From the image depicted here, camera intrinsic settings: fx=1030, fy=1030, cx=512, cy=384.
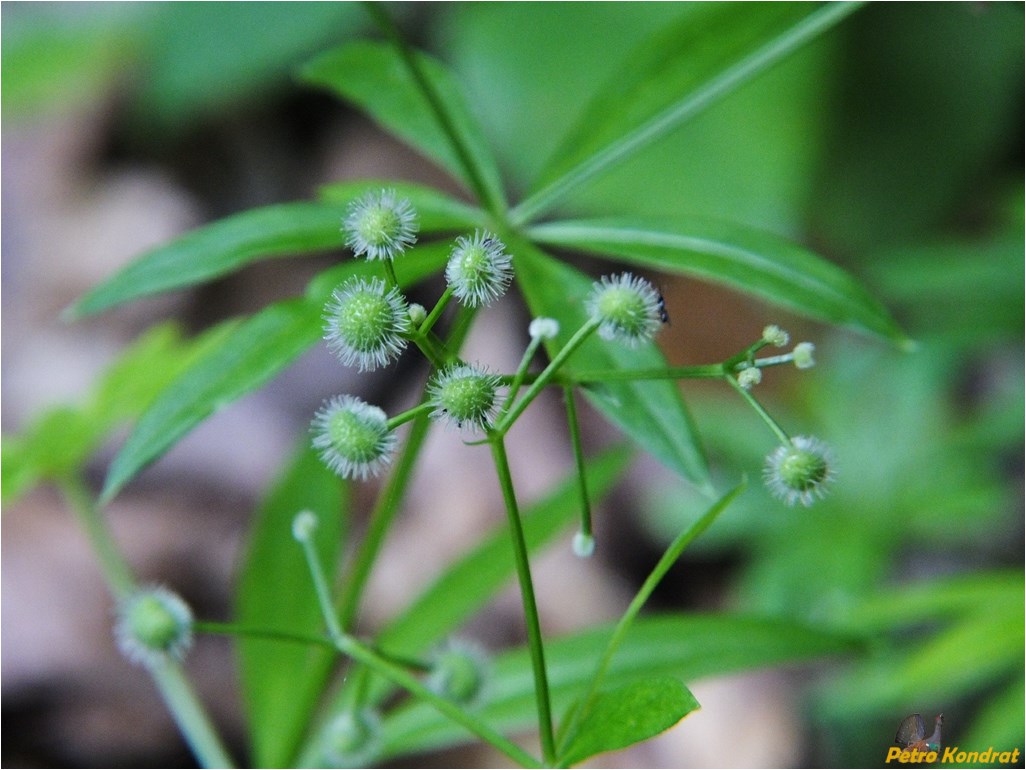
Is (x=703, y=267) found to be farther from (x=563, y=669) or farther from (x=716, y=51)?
(x=563, y=669)

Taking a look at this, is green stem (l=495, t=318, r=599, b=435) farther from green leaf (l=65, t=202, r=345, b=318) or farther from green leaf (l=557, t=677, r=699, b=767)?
green leaf (l=65, t=202, r=345, b=318)

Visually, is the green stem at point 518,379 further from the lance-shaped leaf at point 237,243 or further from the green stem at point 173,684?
the green stem at point 173,684

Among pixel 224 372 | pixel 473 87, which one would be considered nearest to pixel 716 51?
pixel 224 372

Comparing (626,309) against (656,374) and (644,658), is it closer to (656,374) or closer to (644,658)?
(656,374)

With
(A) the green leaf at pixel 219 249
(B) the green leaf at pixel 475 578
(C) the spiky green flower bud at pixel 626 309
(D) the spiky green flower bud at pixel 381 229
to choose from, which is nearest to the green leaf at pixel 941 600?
(B) the green leaf at pixel 475 578

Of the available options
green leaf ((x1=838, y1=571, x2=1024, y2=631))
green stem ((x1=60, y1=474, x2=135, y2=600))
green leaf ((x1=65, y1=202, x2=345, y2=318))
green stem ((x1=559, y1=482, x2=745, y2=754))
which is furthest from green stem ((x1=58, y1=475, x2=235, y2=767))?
green leaf ((x1=838, y1=571, x2=1024, y2=631))

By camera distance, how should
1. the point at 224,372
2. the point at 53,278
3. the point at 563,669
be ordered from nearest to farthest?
the point at 224,372, the point at 563,669, the point at 53,278

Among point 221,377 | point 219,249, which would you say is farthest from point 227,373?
point 219,249
